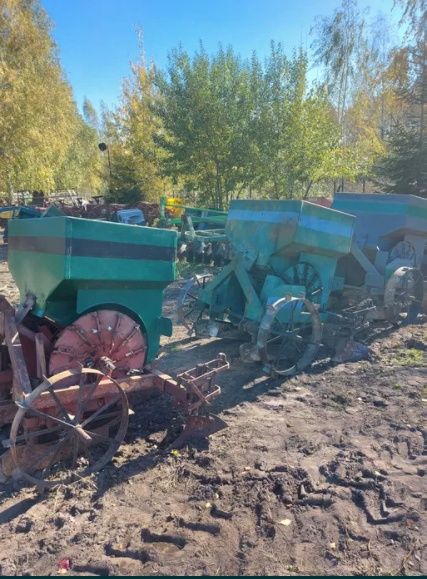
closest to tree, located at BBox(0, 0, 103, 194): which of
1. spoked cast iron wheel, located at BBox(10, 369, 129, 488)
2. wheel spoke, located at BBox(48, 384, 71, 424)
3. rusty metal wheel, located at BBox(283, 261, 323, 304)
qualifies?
rusty metal wheel, located at BBox(283, 261, 323, 304)

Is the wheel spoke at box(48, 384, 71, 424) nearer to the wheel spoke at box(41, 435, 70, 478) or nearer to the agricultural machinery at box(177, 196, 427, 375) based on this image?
the wheel spoke at box(41, 435, 70, 478)

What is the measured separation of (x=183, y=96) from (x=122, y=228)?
41.0 feet

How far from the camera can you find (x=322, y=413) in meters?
4.14

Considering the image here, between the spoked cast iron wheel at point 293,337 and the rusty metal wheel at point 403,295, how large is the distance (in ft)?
5.21

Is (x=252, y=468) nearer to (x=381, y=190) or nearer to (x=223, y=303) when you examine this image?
(x=223, y=303)

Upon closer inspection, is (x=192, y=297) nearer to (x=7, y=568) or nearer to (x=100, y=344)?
(x=100, y=344)

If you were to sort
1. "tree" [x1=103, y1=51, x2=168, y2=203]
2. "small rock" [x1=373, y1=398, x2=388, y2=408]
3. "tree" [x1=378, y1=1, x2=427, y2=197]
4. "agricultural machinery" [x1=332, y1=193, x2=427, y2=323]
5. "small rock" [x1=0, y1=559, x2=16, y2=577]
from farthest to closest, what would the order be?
"tree" [x1=103, y1=51, x2=168, y2=203]
"tree" [x1=378, y1=1, x2=427, y2=197]
"agricultural machinery" [x1=332, y1=193, x2=427, y2=323]
"small rock" [x1=373, y1=398, x2=388, y2=408]
"small rock" [x1=0, y1=559, x2=16, y2=577]

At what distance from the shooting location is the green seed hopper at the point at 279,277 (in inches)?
194

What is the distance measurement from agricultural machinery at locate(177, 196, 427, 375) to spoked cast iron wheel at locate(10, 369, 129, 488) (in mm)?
1803

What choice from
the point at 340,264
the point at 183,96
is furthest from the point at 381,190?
the point at 340,264

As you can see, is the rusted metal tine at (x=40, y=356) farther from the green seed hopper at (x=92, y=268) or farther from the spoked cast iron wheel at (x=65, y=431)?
the green seed hopper at (x=92, y=268)

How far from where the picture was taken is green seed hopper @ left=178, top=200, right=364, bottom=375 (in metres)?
4.92

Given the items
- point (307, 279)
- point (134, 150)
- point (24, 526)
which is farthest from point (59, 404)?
point (134, 150)

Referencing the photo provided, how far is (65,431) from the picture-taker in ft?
10.1
